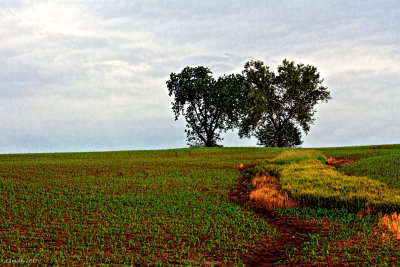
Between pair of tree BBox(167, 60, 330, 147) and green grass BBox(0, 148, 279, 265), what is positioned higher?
pair of tree BBox(167, 60, 330, 147)

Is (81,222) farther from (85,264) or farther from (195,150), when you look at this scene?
(195,150)

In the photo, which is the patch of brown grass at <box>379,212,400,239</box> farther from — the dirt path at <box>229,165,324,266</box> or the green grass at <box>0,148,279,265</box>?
the green grass at <box>0,148,279,265</box>

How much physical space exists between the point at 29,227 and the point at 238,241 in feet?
26.8

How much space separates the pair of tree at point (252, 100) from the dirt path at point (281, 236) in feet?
157

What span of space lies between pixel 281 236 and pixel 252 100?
58184 millimetres

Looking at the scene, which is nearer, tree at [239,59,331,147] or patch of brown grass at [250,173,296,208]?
patch of brown grass at [250,173,296,208]

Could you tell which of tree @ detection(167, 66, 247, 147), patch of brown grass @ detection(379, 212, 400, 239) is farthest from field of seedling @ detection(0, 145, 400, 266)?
tree @ detection(167, 66, 247, 147)

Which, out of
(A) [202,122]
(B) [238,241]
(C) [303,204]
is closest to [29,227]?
(B) [238,241]

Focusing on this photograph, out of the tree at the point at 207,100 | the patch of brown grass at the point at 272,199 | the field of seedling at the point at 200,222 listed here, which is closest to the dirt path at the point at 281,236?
the field of seedling at the point at 200,222

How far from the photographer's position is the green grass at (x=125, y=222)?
1095 cm

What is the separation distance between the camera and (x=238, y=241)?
1220 centimetres

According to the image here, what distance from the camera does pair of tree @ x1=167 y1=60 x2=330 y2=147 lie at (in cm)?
6606

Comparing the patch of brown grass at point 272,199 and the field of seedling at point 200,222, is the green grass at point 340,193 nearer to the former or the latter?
the field of seedling at point 200,222

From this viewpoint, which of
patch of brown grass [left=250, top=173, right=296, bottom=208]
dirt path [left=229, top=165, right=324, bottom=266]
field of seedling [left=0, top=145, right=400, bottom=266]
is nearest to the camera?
dirt path [left=229, top=165, right=324, bottom=266]
